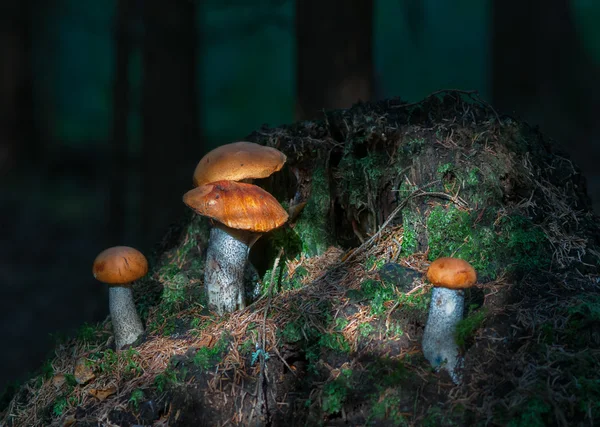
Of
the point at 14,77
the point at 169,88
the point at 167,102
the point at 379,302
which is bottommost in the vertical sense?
the point at 379,302

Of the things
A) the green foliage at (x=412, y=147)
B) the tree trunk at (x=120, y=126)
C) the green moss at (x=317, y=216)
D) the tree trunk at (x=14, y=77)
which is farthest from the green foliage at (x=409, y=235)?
the tree trunk at (x=14, y=77)

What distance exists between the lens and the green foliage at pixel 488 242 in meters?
2.93

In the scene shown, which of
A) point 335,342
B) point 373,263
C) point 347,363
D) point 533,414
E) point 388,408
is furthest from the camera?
point 373,263

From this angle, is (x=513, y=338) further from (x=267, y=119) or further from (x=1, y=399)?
(x=267, y=119)

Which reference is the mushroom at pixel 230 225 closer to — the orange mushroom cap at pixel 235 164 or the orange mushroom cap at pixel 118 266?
the orange mushroom cap at pixel 235 164

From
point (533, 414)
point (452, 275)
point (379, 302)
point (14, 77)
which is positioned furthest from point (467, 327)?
point (14, 77)

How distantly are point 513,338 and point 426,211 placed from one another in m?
1.20

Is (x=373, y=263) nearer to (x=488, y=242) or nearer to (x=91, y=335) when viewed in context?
(x=488, y=242)

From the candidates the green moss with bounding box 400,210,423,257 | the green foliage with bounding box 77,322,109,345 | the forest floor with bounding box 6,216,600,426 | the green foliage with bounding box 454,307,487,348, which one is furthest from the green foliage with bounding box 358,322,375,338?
the green foliage with bounding box 77,322,109,345

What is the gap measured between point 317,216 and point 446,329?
5.85ft

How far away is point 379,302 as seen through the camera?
279cm

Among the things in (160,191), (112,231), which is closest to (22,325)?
(112,231)

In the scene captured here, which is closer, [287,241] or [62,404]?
[62,404]

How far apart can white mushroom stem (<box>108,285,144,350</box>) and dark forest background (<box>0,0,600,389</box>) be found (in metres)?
1.87
